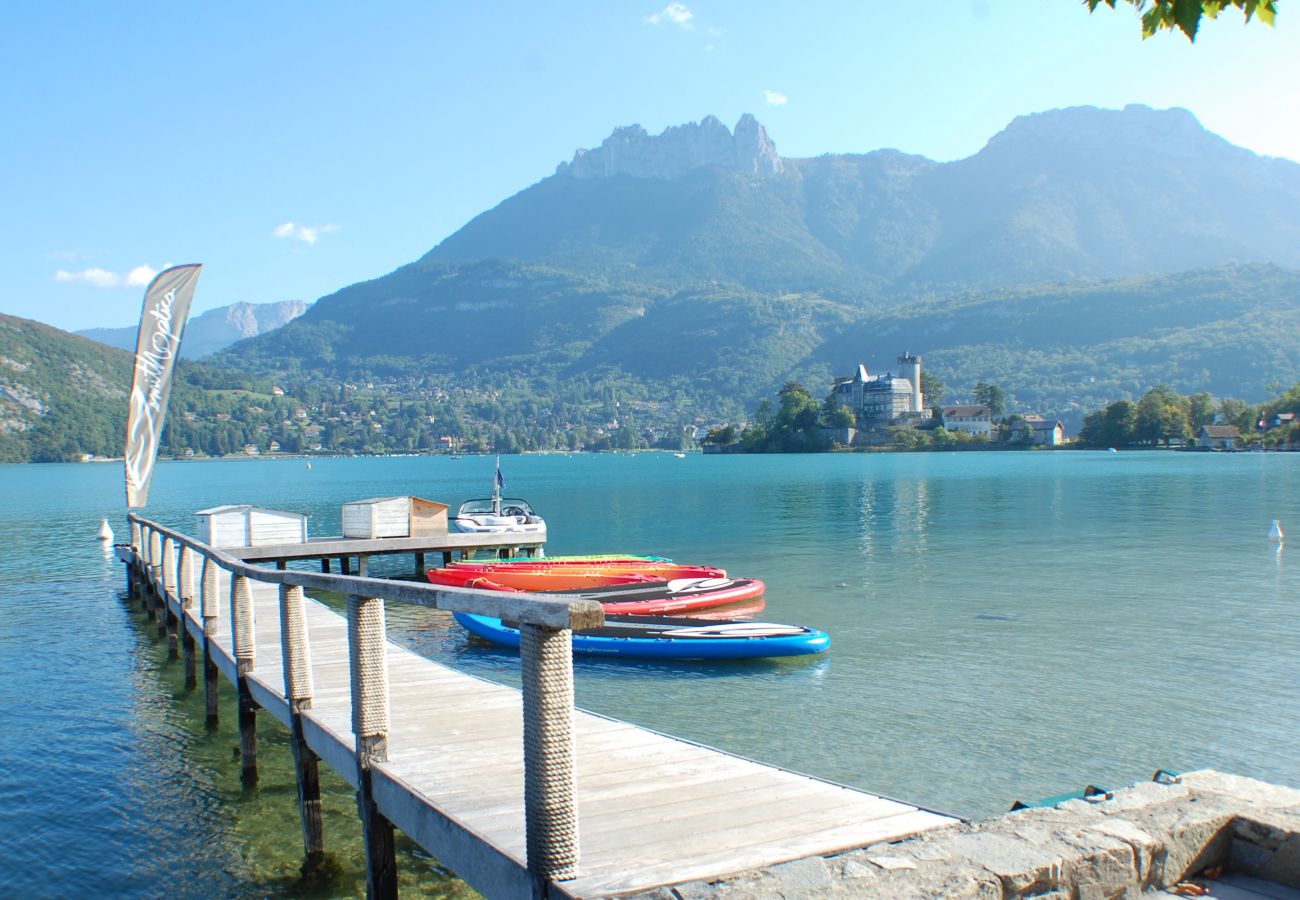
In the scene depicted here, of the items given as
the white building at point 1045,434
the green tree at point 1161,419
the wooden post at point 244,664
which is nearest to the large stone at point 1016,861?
the wooden post at point 244,664

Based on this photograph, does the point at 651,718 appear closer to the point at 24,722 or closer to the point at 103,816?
the point at 103,816

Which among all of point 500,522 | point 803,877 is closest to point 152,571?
point 500,522

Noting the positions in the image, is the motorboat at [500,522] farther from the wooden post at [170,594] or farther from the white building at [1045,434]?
the white building at [1045,434]

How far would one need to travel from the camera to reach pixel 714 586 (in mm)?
25969

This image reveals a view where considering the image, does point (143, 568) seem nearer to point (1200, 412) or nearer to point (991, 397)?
point (1200, 412)

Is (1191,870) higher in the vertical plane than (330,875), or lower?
higher

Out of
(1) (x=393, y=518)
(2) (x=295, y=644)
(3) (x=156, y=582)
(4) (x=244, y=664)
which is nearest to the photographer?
(2) (x=295, y=644)

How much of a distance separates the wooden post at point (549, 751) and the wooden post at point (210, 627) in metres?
9.71

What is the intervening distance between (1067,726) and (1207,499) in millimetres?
54212

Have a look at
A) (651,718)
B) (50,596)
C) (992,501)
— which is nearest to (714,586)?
(651,718)

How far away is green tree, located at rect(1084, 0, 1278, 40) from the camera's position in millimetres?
3744

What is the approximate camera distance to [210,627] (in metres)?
14.0

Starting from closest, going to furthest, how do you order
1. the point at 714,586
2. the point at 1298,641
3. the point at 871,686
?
the point at 871,686 < the point at 1298,641 < the point at 714,586

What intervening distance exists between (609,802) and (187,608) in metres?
12.7
